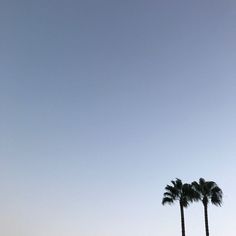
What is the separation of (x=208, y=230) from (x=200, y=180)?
686 cm

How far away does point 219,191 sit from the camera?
66938 millimetres

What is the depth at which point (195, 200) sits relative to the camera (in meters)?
68.1

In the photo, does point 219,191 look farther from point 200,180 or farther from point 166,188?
point 166,188

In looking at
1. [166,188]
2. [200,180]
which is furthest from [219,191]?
[166,188]

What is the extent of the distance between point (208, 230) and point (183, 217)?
389 centimetres

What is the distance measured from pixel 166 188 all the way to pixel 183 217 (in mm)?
4647

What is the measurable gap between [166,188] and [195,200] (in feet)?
14.3

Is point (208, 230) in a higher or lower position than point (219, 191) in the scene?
lower

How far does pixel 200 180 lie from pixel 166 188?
502cm

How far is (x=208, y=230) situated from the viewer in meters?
67.5

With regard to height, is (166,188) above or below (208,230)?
above

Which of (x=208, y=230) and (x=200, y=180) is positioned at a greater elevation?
(x=200, y=180)

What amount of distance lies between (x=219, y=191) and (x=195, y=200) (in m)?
3.55
